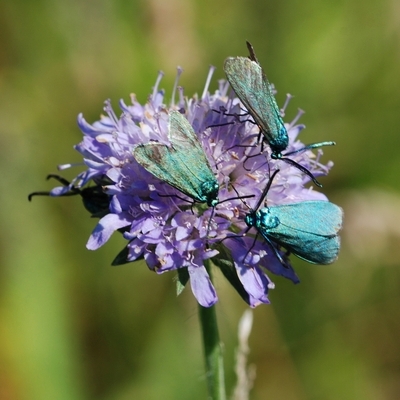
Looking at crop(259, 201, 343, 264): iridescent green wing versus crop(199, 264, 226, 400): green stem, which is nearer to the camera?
crop(259, 201, 343, 264): iridescent green wing

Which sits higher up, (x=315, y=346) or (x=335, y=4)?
(x=335, y=4)

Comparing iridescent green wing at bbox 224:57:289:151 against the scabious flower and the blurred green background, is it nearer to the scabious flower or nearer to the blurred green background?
the scabious flower

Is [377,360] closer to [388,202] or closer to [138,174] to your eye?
[388,202]

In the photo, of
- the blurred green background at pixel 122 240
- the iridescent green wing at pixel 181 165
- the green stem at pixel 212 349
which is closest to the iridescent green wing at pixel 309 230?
the iridescent green wing at pixel 181 165

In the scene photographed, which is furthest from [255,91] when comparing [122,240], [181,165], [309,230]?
[122,240]

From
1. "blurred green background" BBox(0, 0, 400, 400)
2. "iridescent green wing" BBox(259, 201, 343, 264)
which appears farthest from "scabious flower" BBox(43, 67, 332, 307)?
"blurred green background" BBox(0, 0, 400, 400)

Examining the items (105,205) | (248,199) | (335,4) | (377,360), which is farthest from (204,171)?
(335,4)
